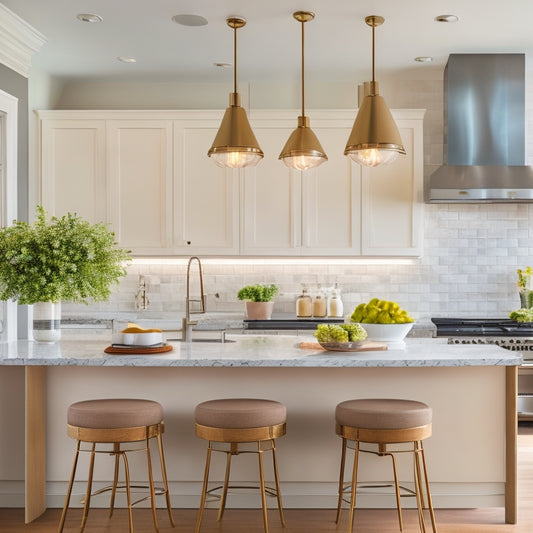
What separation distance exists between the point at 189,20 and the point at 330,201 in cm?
187

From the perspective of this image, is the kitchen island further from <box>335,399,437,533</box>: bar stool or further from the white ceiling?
the white ceiling

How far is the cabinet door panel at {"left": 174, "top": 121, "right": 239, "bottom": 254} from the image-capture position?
570 cm

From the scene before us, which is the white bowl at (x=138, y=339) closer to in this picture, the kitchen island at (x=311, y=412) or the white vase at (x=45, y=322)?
the kitchen island at (x=311, y=412)

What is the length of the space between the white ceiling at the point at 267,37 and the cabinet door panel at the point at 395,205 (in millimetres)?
781

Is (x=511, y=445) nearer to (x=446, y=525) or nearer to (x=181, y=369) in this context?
(x=446, y=525)

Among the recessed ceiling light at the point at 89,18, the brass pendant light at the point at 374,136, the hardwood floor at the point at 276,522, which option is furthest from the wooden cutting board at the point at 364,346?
the recessed ceiling light at the point at 89,18

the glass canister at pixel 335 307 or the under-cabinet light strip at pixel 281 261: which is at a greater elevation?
the under-cabinet light strip at pixel 281 261

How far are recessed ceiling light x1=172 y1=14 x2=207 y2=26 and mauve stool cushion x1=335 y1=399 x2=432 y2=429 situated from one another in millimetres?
2735

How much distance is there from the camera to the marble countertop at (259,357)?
3.19 metres

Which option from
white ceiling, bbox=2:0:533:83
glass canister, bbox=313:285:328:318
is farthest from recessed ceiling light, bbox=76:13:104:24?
glass canister, bbox=313:285:328:318

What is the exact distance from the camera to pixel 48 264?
3.64m

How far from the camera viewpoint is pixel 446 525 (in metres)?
3.42

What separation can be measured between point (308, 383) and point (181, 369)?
26.0 inches

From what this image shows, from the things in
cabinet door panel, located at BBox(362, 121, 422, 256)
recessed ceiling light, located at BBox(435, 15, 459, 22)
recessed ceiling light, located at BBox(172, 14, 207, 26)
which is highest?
recessed ceiling light, located at BBox(172, 14, 207, 26)
